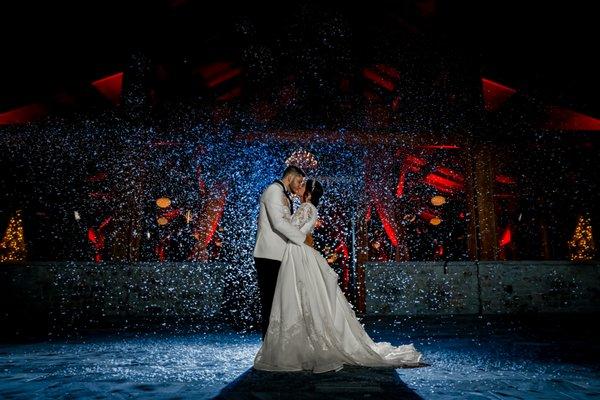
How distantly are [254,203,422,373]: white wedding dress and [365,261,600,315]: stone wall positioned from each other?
10.7ft

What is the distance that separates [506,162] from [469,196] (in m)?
1.19

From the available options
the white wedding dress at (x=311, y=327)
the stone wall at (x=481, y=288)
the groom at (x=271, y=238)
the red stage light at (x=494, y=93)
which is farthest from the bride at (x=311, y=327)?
the red stage light at (x=494, y=93)

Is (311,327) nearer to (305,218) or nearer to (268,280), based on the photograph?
(268,280)

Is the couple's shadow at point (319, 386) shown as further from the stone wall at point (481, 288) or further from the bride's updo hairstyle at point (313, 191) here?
the stone wall at point (481, 288)

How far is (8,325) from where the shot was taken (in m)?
5.15

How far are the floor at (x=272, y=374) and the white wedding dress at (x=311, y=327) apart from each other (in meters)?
0.14

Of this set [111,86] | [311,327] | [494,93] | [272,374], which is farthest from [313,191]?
[494,93]

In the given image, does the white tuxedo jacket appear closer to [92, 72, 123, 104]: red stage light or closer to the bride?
the bride

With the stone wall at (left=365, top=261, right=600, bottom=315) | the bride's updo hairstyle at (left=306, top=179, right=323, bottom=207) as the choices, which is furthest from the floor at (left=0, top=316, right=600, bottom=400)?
the stone wall at (left=365, top=261, right=600, bottom=315)

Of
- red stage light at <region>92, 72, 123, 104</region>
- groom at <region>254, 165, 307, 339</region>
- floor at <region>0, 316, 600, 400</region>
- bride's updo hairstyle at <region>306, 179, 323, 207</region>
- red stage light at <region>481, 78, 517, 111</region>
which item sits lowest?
floor at <region>0, 316, 600, 400</region>

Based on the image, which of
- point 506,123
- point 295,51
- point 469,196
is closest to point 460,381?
point 469,196

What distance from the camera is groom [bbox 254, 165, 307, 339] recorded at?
9.11ft

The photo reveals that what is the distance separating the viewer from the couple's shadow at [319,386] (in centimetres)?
188

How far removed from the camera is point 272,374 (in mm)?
2348
